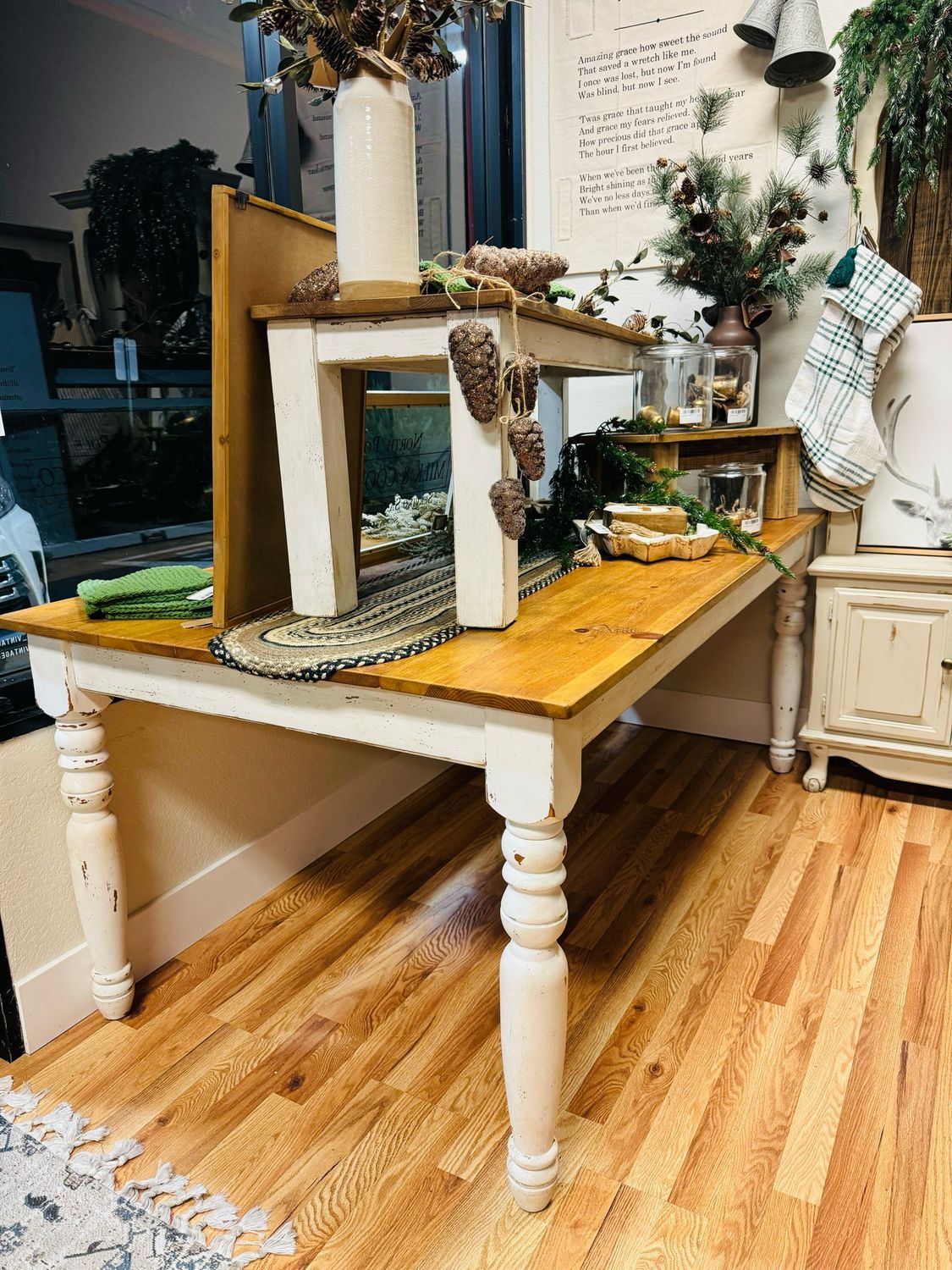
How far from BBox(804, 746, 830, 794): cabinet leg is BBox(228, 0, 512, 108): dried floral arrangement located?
180 cm

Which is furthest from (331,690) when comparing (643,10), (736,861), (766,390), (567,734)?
(643,10)

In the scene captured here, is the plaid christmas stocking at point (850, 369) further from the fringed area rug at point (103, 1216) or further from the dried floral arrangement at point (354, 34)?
the fringed area rug at point (103, 1216)

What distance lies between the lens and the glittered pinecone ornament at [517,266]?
1248 mm

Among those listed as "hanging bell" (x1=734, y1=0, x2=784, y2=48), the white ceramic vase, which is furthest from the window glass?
"hanging bell" (x1=734, y1=0, x2=784, y2=48)

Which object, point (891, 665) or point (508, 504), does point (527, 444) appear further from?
point (891, 665)

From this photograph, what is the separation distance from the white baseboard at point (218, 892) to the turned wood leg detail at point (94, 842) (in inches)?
3.1

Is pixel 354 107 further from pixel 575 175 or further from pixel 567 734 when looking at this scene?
pixel 575 175

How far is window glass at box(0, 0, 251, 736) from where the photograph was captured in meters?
1.38

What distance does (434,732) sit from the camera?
1019 millimetres

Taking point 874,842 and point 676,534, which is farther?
point 874,842

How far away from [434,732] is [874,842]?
147 cm

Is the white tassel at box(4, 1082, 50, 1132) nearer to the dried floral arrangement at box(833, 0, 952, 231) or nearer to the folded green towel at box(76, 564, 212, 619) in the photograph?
the folded green towel at box(76, 564, 212, 619)

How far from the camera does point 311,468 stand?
1183 mm

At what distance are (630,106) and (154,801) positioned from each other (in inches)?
84.6
